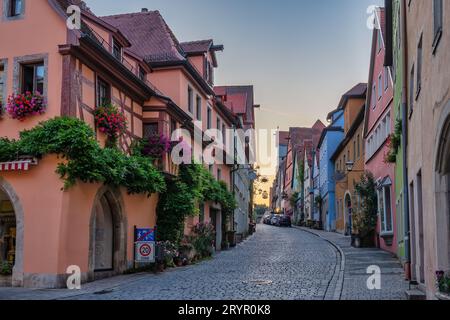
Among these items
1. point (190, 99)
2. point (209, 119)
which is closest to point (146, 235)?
point (190, 99)

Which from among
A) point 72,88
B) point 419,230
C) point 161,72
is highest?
point 161,72

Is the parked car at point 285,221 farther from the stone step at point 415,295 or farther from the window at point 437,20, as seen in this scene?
the window at point 437,20

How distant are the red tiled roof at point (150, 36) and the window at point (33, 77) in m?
8.94

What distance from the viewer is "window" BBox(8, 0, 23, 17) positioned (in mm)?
17266

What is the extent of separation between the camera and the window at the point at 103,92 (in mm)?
18000

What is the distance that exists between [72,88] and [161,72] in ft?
31.4

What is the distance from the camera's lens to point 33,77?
55.5ft

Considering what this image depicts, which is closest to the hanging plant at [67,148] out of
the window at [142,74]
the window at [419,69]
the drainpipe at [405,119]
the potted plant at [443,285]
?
the window at [142,74]

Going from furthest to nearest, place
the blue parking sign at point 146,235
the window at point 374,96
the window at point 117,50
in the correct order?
the window at point 374,96 < the window at point 117,50 < the blue parking sign at point 146,235

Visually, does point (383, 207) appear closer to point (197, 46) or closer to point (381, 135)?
point (381, 135)

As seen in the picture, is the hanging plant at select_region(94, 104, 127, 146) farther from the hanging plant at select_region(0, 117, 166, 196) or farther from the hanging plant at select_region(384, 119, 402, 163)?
the hanging plant at select_region(384, 119, 402, 163)

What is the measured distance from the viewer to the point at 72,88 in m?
16.2
